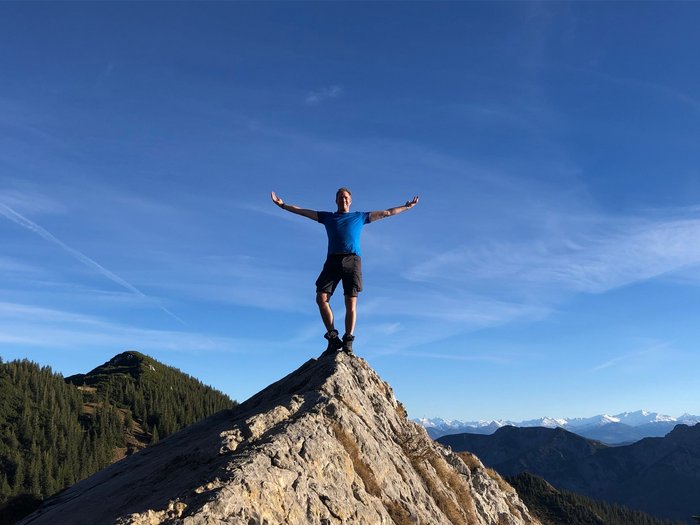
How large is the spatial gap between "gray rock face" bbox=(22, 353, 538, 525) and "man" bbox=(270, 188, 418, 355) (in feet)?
4.45

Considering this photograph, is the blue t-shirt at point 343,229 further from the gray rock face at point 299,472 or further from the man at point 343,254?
the gray rock face at point 299,472

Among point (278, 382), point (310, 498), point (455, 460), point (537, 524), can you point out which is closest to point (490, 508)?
point (455, 460)

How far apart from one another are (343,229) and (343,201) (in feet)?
3.17

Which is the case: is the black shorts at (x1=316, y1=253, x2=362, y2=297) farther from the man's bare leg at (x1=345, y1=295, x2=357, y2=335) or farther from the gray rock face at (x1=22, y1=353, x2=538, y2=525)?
the gray rock face at (x1=22, y1=353, x2=538, y2=525)

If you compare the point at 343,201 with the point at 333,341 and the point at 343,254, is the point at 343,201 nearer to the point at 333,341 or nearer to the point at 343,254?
the point at 343,254

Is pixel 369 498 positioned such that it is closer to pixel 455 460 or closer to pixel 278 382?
pixel 278 382

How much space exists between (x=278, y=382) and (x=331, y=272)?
3.92 metres

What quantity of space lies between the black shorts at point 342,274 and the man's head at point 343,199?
1.45 m

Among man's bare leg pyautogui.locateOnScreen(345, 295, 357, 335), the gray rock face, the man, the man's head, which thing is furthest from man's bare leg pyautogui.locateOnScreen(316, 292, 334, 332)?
the man's head

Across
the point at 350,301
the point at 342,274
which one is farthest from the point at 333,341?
the point at 342,274

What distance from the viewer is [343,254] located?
50.1ft

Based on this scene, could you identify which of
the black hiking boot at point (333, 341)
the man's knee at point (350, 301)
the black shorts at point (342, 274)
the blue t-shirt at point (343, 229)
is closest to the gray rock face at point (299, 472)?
the black hiking boot at point (333, 341)

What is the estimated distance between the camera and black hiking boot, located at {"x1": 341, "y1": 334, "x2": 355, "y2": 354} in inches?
622

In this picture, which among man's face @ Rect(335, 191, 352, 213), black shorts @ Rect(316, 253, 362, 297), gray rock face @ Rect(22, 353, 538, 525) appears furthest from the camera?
man's face @ Rect(335, 191, 352, 213)
